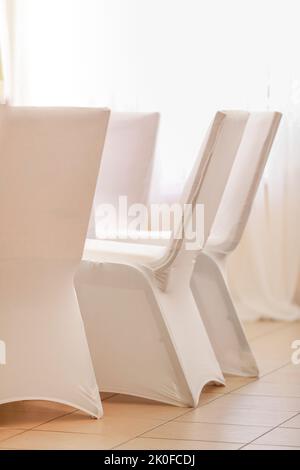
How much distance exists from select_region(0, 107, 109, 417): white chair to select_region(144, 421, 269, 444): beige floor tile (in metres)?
0.25

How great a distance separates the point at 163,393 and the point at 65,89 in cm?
277

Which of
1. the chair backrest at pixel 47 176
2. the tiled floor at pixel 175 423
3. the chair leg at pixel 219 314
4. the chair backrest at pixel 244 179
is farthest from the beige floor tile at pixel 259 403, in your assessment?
the chair backrest at pixel 47 176

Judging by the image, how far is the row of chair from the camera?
2738 millimetres

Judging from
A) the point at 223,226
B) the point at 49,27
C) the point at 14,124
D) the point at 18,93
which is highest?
the point at 49,27

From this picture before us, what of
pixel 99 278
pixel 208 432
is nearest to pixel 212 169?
pixel 99 278

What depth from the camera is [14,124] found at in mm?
2652

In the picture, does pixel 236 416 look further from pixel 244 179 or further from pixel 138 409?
pixel 244 179

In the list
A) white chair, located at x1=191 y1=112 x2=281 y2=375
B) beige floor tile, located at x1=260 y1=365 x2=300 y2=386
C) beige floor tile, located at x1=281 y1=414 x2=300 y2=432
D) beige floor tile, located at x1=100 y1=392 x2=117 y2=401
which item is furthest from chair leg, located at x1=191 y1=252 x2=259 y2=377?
beige floor tile, located at x1=281 y1=414 x2=300 y2=432

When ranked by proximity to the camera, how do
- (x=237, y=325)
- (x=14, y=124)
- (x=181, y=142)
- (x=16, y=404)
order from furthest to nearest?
1. (x=181, y=142)
2. (x=237, y=325)
3. (x=16, y=404)
4. (x=14, y=124)

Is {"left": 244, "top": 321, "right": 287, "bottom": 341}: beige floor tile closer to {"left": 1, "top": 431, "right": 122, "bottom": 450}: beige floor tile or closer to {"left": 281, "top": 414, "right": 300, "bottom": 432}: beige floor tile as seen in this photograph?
{"left": 281, "top": 414, "right": 300, "bottom": 432}: beige floor tile

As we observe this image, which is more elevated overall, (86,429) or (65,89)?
(65,89)

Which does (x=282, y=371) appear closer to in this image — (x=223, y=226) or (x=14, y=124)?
(x=223, y=226)

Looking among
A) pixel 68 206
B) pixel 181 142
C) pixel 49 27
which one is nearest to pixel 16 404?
pixel 68 206

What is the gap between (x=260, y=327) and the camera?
16.2ft
